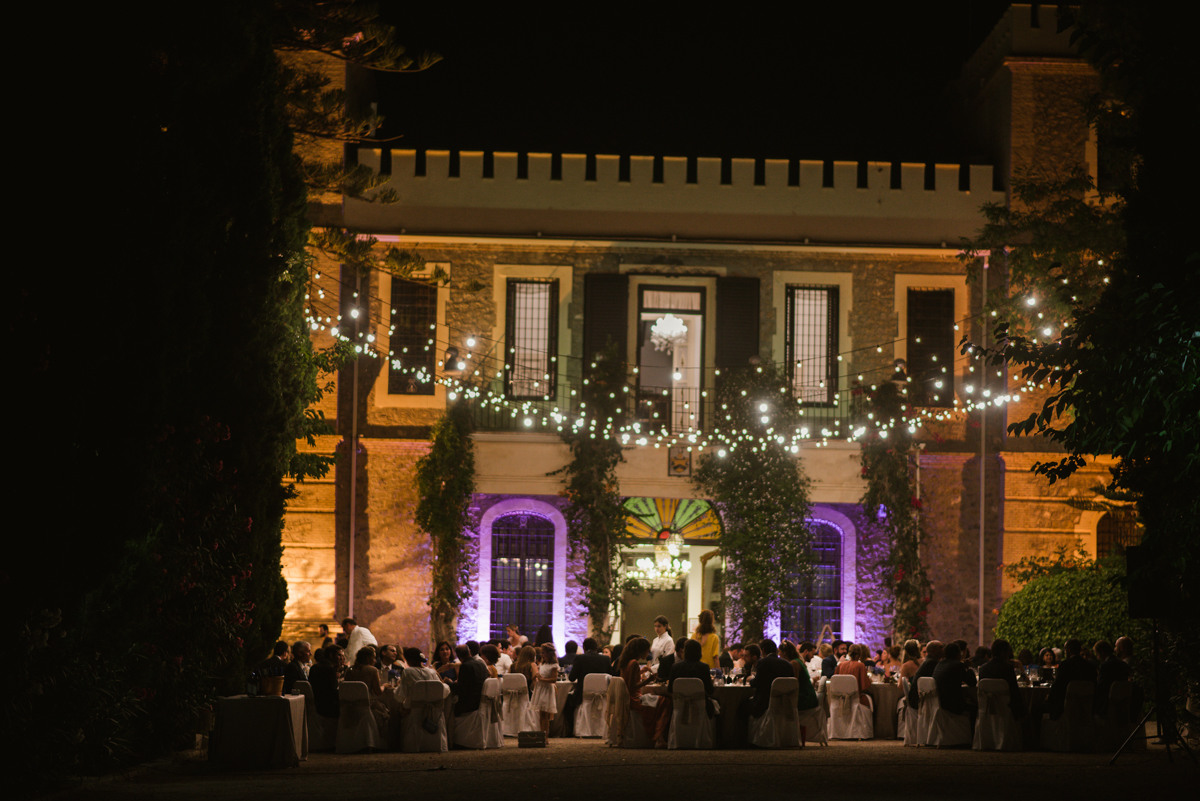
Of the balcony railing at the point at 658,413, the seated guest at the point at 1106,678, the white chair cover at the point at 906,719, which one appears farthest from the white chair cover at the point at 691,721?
the balcony railing at the point at 658,413

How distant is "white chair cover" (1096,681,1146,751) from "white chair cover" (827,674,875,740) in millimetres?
2563

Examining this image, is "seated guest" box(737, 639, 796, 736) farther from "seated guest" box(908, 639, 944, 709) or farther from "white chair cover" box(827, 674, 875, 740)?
"white chair cover" box(827, 674, 875, 740)

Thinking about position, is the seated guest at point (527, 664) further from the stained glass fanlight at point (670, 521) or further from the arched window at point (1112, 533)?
the arched window at point (1112, 533)

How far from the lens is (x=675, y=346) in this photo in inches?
779

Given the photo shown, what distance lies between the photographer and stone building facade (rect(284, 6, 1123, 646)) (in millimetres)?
19234

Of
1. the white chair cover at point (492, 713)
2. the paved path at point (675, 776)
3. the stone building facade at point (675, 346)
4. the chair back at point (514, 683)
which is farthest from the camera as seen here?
the stone building facade at point (675, 346)

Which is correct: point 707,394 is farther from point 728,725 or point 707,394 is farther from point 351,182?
point 728,725

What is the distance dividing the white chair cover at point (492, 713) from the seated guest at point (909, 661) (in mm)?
4697

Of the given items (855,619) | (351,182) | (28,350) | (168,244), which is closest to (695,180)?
(351,182)

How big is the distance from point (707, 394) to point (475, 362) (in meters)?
3.57

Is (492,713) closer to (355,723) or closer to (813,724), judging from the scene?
(355,723)

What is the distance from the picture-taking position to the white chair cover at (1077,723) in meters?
12.2

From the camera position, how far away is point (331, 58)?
19.4m

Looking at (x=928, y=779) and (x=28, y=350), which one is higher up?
(x=28, y=350)
